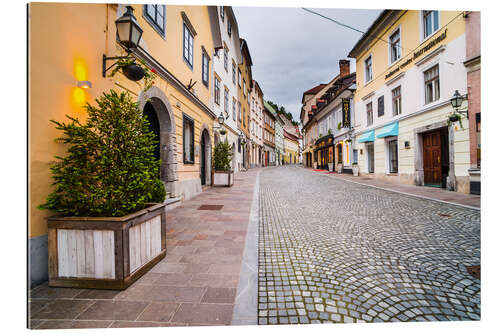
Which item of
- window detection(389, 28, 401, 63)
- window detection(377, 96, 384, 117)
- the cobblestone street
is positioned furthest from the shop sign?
the cobblestone street

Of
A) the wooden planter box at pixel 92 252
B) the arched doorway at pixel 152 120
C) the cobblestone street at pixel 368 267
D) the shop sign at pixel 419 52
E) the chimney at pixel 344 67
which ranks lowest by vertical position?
the cobblestone street at pixel 368 267

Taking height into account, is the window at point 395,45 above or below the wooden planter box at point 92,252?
above

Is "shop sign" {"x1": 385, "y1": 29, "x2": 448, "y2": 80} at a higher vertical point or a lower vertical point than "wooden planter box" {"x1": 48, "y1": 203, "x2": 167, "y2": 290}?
higher

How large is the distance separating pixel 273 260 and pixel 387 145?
44.0 ft

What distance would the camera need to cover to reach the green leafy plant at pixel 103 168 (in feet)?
8.25

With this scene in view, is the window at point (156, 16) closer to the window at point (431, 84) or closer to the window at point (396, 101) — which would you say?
the window at point (431, 84)

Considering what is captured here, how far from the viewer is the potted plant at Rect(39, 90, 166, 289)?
2373 mm

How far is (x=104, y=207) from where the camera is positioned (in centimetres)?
256

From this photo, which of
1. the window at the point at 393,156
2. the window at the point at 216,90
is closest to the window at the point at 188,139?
the window at the point at 216,90

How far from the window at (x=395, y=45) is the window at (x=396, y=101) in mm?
1677

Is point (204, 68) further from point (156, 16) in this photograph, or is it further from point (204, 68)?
point (156, 16)

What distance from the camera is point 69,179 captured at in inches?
98.7

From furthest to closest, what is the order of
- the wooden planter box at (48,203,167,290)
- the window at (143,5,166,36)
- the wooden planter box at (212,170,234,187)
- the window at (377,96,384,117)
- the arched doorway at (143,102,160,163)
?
the window at (377,96,384,117)
the wooden planter box at (212,170,234,187)
the arched doorway at (143,102,160,163)
the window at (143,5,166,36)
the wooden planter box at (48,203,167,290)

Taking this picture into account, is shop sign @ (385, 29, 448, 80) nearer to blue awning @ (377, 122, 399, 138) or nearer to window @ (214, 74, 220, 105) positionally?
blue awning @ (377, 122, 399, 138)
